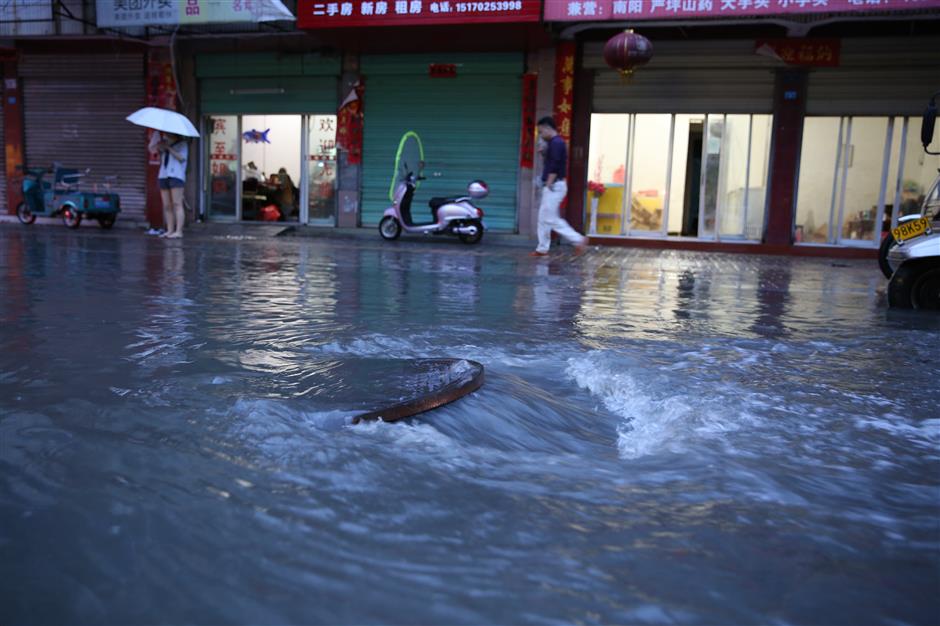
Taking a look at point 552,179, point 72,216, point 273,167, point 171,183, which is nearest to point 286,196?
point 273,167

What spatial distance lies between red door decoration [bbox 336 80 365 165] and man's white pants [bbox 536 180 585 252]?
6007 millimetres

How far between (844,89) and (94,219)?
15217mm

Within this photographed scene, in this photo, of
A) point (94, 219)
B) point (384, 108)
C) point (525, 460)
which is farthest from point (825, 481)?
point (94, 219)

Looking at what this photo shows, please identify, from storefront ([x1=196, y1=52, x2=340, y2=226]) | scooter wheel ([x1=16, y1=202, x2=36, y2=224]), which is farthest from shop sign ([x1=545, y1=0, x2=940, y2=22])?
scooter wheel ([x1=16, y1=202, x2=36, y2=224])

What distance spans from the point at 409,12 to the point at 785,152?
7277 millimetres

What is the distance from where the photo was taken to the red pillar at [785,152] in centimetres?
1441

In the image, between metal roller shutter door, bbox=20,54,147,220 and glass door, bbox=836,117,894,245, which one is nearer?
glass door, bbox=836,117,894,245

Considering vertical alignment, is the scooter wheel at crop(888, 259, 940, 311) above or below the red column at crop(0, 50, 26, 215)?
below

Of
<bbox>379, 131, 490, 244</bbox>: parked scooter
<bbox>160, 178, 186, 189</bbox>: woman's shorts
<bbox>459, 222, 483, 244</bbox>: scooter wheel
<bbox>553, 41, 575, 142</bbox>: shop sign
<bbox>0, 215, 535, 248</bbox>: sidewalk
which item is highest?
<bbox>553, 41, 575, 142</bbox>: shop sign

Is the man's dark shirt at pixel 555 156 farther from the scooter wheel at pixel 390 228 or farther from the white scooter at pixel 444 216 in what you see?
the scooter wheel at pixel 390 228

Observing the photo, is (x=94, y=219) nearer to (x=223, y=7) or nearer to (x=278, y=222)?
(x=278, y=222)

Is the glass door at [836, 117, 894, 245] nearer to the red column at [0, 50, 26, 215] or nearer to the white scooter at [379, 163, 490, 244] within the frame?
the white scooter at [379, 163, 490, 244]

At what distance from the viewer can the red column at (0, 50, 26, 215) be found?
18547 millimetres

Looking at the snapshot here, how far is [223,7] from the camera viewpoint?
50.5 feet
